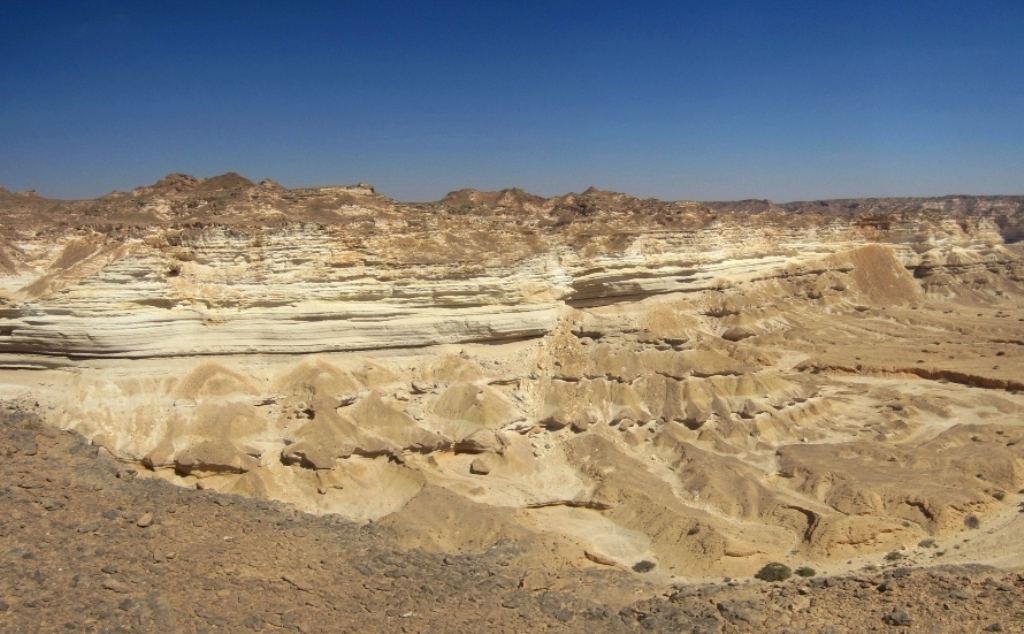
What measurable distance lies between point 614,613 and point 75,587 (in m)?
10.8

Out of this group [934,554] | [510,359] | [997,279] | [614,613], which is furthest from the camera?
[997,279]

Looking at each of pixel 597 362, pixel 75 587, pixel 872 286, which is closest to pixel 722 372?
pixel 597 362

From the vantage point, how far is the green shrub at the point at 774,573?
19703mm

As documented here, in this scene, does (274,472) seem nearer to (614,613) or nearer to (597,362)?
(614,613)

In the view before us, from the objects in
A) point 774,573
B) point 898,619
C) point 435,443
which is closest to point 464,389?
point 435,443

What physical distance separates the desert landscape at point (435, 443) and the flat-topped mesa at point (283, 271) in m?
0.11

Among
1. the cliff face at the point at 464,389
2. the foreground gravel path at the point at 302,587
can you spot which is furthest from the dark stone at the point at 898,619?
the cliff face at the point at 464,389

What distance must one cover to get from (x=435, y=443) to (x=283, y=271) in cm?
892

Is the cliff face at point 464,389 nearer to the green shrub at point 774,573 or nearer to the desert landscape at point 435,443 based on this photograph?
the desert landscape at point 435,443

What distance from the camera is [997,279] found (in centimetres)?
6394

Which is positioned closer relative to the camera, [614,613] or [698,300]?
[614,613]

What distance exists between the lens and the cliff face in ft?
74.3

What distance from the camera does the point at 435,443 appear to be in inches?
1005

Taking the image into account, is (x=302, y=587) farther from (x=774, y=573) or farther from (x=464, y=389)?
(x=464, y=389)
